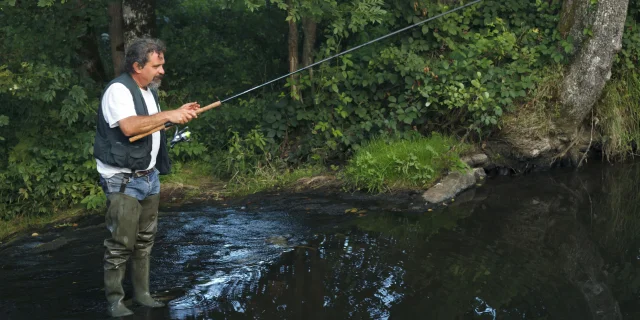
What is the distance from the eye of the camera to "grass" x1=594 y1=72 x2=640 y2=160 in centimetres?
912

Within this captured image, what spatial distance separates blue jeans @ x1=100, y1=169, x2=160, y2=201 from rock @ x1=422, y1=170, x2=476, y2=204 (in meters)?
3.49

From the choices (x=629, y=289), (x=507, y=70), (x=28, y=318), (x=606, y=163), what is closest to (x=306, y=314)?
(x=28, y=318)

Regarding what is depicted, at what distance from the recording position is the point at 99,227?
7598mm

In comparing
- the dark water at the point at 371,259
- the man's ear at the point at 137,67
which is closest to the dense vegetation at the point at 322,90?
the dark water at the point at 371,259

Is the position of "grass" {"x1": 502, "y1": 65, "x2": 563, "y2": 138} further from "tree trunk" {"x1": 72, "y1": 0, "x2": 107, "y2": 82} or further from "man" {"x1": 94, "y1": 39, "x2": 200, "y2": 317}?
"tree trunk" {"x1": 72, "y1": 0, "x2": 107, "y2": 82}

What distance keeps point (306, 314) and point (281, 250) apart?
1462mm

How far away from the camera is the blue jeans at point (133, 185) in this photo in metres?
5.03

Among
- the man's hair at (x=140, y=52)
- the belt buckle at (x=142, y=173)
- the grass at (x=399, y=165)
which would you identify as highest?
the man's hair at (x=140, y=52)

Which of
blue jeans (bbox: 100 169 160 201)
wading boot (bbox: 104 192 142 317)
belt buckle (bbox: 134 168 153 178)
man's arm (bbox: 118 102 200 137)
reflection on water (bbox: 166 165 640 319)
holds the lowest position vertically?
reflection on water (bbox: 166 165 640 319)

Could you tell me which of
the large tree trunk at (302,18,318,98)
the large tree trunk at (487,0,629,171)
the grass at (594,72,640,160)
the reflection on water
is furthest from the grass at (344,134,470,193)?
the grass at (594,72,640,160)

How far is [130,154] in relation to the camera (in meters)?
4.96

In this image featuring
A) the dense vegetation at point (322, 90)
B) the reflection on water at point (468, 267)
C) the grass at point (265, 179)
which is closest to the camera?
the reflection on water at point (468, 267)

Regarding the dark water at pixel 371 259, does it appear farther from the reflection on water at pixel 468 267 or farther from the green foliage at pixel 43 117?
the green foliage at pixel 43 117

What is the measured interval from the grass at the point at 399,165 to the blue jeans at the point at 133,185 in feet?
11.1
